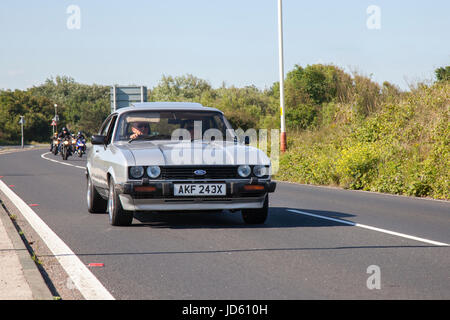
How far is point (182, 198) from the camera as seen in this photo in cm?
870

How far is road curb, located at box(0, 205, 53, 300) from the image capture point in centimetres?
532

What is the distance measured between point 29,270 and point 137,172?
2.73 metres

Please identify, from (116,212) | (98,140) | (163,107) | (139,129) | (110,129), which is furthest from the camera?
(110,129)

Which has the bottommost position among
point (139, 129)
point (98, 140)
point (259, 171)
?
point (259, 171)

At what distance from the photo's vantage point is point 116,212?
9203 mm

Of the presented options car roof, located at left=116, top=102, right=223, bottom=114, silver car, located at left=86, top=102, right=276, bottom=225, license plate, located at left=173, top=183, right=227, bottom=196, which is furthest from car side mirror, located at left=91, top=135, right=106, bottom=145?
license plate, located at left=173, top=183, right=227, bottom=196

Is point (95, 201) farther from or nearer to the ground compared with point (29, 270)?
farther from the ground

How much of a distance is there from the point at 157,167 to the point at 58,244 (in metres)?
1.58

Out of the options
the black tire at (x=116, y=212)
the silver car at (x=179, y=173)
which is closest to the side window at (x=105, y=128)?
→ the silver car at (x=179, y=173)

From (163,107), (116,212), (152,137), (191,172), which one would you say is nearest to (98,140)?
(152,137)

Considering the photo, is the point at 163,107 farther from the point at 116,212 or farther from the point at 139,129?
the point at 116,212

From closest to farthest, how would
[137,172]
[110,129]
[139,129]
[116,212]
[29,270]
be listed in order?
1. [29,270]
2. [137,172]
3. [116,212]
4. [139,129]
5. [110,129]

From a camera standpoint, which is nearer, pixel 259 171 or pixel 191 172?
pixel 191 172
